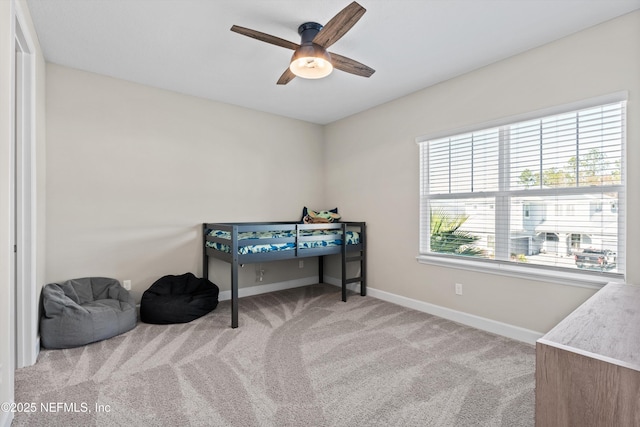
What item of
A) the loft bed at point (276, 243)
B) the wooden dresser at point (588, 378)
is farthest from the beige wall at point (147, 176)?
the wooden dresser at point (588, 378)

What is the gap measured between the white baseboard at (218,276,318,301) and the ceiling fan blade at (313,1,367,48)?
2.97 meters

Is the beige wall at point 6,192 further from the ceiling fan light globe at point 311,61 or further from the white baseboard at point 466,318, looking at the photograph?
the white baseboard at point 466,318

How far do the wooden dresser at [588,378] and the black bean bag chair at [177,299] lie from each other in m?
2.85

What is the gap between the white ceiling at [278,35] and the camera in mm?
2039

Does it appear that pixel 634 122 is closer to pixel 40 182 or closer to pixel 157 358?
pixel 157 358

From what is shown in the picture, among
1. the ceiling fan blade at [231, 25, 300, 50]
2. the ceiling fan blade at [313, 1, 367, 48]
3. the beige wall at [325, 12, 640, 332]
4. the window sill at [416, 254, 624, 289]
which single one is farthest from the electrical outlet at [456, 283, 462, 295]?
the ceiling fan blade at [231, 25, 300, 50]

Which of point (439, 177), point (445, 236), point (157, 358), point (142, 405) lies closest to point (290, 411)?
point (142, 405)

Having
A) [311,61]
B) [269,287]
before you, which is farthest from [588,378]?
[269,287]

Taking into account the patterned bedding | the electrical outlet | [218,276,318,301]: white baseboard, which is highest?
the patterned bedding

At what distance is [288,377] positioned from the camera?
2057 millimetres

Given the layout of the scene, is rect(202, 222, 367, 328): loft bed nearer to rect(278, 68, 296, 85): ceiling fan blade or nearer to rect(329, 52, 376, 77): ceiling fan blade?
rect(278, 68, 296, 85): ceiling fan blade

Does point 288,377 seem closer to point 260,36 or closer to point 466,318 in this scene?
point 466,318

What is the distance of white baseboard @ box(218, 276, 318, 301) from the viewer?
3.81 metres

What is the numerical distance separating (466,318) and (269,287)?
7.88 feet
